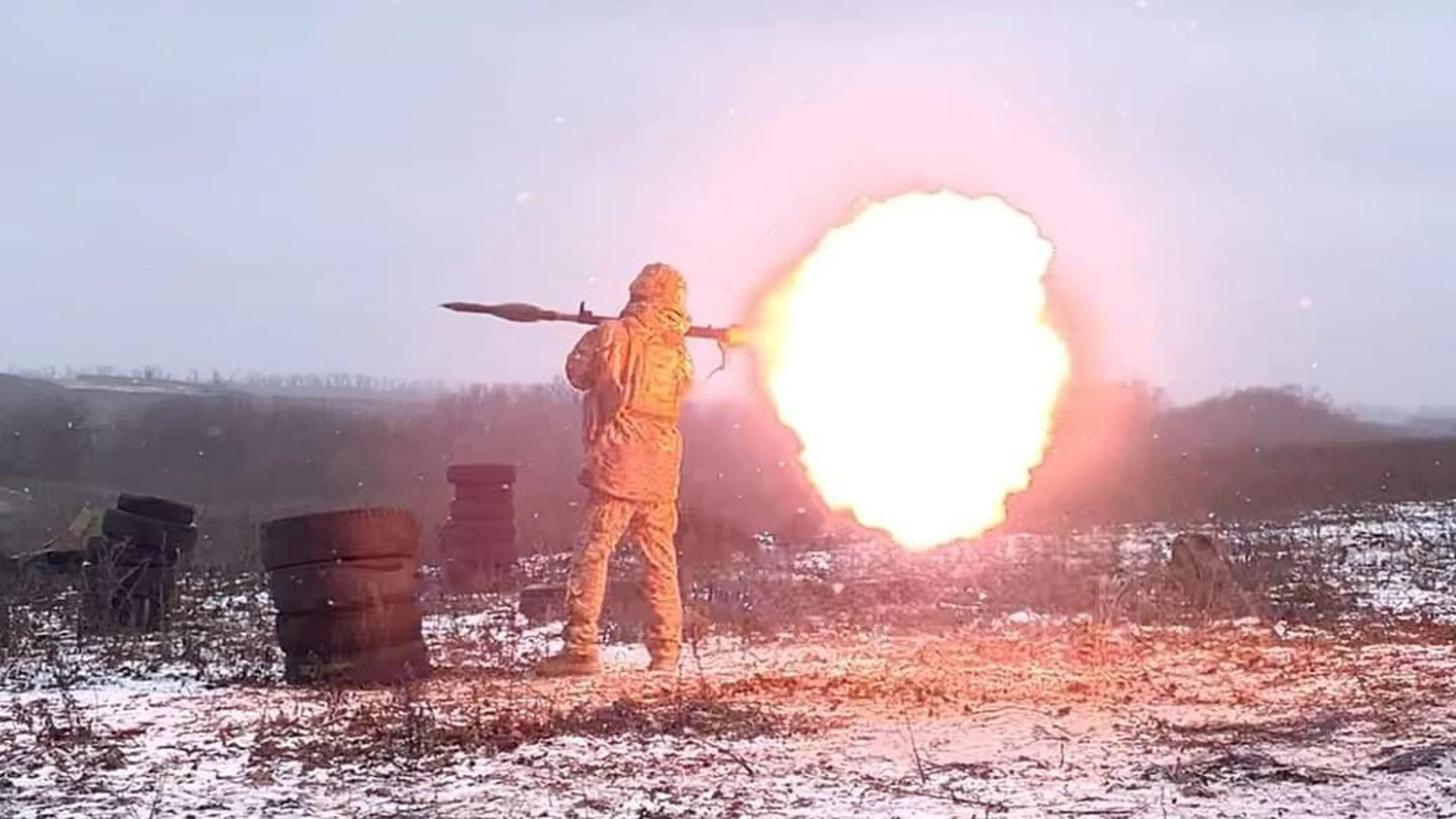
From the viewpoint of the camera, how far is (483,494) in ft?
66.9

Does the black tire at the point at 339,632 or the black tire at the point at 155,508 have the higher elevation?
the black tire at the point at 155,508

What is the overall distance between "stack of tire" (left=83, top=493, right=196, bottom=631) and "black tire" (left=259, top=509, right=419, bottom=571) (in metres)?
4.31

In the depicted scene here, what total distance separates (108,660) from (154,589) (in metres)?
3.19

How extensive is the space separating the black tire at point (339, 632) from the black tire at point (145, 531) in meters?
5.78

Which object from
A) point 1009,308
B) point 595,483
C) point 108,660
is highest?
point 1009,308

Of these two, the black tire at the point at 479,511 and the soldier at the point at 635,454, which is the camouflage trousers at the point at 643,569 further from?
the black tire at the point at 479,511

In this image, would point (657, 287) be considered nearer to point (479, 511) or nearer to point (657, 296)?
point (657, 296)

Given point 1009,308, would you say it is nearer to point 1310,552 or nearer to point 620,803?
point 620,803

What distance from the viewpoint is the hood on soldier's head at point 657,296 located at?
11.5 meters

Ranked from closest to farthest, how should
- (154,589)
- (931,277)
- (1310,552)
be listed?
(931,277) → (154,589) → (1310,552)

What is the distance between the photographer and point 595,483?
1112 centimetres

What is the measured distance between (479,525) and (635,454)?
950 centimetres

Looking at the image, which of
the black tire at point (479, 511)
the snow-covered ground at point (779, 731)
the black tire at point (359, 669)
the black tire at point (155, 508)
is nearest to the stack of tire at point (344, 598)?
the black tire at point (359, 669)

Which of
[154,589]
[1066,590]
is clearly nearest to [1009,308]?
[1066,590]
